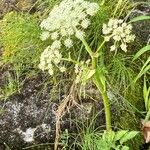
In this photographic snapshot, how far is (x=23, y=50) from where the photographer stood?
9.43 ft

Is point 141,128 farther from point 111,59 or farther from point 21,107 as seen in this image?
point 21,107

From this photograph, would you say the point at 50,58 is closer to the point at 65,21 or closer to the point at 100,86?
the point at 65,21

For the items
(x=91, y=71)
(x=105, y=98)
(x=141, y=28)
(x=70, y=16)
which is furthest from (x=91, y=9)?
(x=141, y=28)

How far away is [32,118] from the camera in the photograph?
2686 mm

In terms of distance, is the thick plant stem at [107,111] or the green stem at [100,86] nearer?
the green stem at [100,86]

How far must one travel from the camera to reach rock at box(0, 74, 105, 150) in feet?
8.70

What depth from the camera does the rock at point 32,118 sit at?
8.70ft

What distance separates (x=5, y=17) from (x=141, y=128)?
1062mm

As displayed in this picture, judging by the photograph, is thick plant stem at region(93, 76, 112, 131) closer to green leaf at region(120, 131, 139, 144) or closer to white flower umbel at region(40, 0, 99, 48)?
green leaf at region(120, 131, 139, 144)

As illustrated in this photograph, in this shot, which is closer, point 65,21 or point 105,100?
point 65,21

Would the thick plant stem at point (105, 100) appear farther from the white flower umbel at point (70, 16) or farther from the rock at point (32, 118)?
the white flower umbel at point (70, 16)

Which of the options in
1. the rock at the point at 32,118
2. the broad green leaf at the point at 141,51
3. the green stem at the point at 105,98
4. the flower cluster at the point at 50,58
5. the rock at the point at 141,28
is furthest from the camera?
the rock at the point at 141,28

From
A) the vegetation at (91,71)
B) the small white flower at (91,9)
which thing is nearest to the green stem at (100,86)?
the vegetation at (91,71)

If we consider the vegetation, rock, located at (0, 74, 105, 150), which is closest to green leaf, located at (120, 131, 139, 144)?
the vegetation
